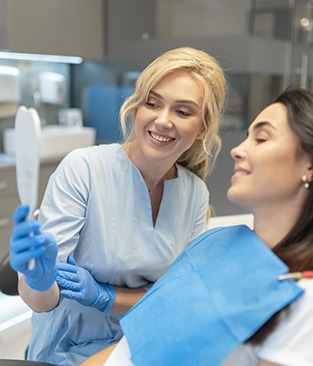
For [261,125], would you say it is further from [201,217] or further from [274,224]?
[201,217]

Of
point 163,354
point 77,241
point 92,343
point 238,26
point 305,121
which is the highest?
point 238,26

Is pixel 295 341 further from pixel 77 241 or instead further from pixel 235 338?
pixel 77 241

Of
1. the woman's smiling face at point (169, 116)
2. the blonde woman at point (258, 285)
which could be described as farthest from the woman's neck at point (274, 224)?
the woman's smiling face at point (169, 116)

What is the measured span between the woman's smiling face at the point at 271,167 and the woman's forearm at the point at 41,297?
472 millimetres

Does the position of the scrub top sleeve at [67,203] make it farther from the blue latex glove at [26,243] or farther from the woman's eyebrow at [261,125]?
the woman's eyebrow at [261,125]

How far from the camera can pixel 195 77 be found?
1.30 meters

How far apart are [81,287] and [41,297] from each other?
11 centimetres

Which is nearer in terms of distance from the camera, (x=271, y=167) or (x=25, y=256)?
(x=25, y=256)

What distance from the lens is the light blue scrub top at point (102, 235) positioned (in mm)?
1281

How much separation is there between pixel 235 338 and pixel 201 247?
30 cm

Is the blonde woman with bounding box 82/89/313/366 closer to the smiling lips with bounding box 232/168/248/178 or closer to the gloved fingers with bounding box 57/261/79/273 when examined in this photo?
the smiling lips with bounding box 232/168/248/178

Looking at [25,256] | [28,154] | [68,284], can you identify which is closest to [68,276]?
[68,284]

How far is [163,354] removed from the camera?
0.99 meters

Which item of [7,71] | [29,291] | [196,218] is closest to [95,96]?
[7,71]
